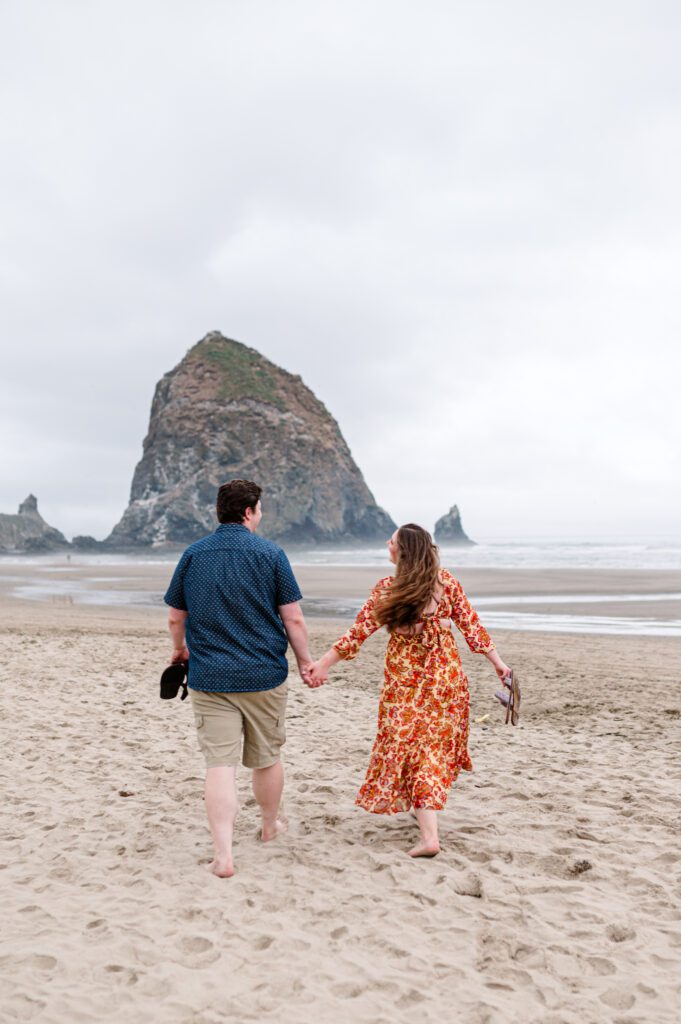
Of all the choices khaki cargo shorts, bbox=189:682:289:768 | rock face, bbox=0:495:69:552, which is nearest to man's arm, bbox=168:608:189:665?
khaki cargo shorts, bbox=189:682:289:768

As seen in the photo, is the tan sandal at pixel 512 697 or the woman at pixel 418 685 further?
the tan sandal at pixel 512 697

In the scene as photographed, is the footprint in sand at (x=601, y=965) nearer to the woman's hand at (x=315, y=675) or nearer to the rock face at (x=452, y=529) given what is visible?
the woman's hand at (x=315, y=675)

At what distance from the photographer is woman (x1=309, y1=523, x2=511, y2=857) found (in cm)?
418

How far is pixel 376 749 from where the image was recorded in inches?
170

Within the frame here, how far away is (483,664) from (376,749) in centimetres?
729

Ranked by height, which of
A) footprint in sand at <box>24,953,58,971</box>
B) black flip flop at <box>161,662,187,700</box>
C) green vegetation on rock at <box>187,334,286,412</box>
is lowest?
footprint in sand at <box>24,953,58,971</box>

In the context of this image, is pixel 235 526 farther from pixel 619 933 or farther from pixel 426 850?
pixel 619 933

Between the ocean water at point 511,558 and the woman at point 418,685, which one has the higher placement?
the woman at point 418,685

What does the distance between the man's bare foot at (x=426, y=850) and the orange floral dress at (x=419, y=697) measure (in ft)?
0.73

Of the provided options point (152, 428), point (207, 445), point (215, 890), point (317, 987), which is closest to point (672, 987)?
point (317, 987)

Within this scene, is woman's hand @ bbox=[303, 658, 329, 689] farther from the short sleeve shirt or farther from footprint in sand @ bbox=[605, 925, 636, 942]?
footprint in sand @ bbox=[605, 925, 636, 942]

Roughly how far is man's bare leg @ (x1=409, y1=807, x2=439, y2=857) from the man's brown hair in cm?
192

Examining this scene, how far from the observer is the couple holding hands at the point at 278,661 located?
13.0ft

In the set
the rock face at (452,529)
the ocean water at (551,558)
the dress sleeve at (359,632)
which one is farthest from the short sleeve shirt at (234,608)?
the rock face at (452,529)
